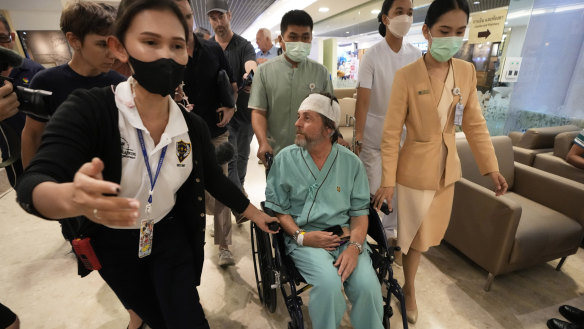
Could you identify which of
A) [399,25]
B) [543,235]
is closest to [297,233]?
[399,25]

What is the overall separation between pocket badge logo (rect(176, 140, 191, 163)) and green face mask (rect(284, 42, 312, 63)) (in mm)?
1137

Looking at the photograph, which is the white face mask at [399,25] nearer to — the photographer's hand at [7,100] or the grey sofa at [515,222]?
the grey sofa at [515,222]

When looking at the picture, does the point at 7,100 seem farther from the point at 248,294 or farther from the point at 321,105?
the point at 248,294

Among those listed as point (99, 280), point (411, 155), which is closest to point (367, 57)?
point (411, 155)

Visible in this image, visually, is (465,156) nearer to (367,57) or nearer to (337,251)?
(367,57)

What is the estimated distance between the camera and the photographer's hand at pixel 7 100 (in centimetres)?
92

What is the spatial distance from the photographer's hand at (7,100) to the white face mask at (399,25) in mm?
2098

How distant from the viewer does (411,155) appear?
1642mm

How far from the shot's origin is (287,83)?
75.5 inches

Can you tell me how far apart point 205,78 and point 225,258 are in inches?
56.0

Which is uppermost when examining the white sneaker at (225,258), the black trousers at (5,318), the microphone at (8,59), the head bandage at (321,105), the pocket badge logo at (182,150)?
the microphone at (8,59)

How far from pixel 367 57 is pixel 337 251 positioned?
145 centimetres

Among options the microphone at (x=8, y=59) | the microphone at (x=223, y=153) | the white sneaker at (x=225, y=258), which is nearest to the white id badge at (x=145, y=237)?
the microphone at (x=223, y=153)

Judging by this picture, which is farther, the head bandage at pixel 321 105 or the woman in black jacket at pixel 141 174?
the head bandage at pixel 321 105
